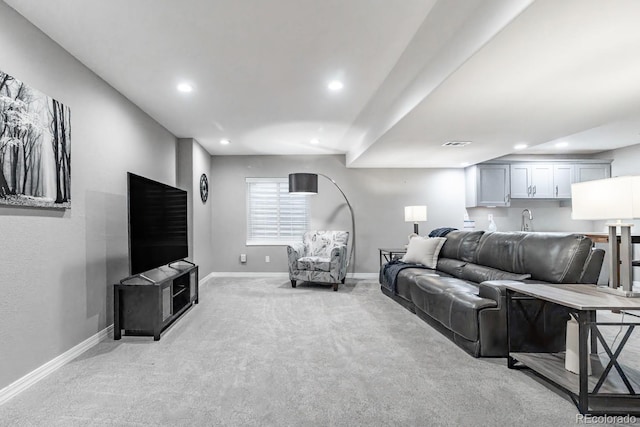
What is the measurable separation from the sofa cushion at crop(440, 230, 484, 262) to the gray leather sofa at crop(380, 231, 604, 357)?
0.22m

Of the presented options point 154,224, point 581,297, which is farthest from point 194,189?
point 581,297

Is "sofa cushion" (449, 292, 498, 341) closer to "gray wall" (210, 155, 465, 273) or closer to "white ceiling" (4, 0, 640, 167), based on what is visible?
"white ceiling" (4, 0, 640, 167)

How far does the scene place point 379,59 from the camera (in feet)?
9.33

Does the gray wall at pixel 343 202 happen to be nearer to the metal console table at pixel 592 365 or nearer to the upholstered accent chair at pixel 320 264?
the upholstered accent chair at pixel 320 264

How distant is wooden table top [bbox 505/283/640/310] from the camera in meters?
1.74

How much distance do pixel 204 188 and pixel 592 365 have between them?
5530mm

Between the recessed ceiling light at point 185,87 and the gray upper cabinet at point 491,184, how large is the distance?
5008 mm

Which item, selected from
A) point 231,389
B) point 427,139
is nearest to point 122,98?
point 231,389

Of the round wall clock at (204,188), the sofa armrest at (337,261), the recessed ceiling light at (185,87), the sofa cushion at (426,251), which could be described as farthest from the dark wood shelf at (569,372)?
the round wall clock at (204,188)

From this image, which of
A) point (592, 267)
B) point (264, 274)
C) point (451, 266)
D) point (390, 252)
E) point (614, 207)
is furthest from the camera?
point (264, 274)

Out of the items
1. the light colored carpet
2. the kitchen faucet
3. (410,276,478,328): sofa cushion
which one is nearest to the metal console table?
the light colored carpet

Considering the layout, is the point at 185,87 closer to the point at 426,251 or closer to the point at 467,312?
the point at 467,312

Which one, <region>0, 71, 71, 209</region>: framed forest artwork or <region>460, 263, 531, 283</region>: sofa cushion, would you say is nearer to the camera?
<region>0, 71, 71, 209</region>: framed forest artwork

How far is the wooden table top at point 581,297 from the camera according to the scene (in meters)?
1.74
